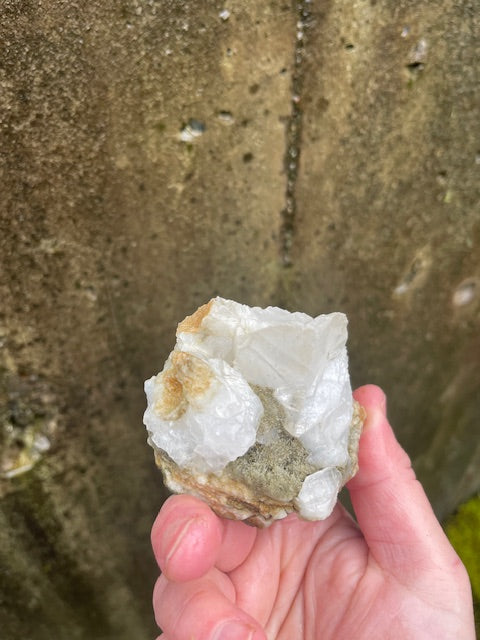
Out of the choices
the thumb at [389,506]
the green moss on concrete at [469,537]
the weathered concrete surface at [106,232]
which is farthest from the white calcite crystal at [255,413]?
the green moss on concrete at [469,537]

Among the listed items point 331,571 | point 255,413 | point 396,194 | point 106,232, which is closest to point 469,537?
point 331,571

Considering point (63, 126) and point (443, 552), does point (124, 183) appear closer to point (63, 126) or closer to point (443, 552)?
point (63, 126)

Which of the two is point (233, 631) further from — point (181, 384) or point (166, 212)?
point (166, 212)

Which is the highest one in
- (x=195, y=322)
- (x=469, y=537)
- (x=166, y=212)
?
(x=166, y=212)

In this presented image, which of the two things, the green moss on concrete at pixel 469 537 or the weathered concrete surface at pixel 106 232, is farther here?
the green moss on concrete at pixel 469 537

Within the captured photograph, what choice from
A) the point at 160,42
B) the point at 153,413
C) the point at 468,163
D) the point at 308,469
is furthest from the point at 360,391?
the point at 160,42

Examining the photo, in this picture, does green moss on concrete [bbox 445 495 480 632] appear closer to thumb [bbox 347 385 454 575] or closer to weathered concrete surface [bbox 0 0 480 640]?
weathered concrete surface [bbox 0 0 480 640]

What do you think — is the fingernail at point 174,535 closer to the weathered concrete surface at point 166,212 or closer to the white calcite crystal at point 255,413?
the white calcite crystal at point 255,413
